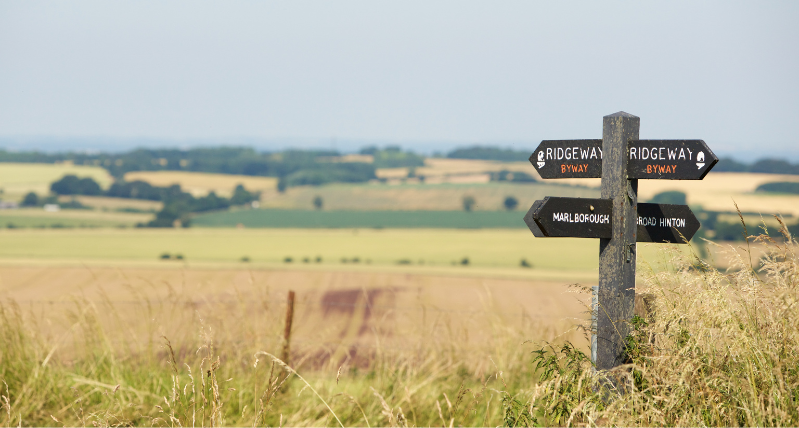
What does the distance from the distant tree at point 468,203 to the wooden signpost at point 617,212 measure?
154 ft

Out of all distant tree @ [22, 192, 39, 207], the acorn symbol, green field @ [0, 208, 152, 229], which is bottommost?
green field @ [0, 208, 152, 229]

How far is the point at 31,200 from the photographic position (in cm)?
5450

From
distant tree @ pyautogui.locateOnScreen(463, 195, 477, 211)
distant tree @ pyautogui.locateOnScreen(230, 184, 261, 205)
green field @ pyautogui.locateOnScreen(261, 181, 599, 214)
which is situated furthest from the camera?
distant tree @ pyautogui.locateOnScreen(230, 184, 261, 205)

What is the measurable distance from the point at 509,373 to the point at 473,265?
83.1 ft

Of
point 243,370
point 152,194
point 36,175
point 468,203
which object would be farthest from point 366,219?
point 243,370

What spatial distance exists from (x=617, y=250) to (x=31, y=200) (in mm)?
61039

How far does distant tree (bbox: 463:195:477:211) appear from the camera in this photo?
166ft

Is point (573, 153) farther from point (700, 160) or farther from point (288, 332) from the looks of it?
point (288, 332)

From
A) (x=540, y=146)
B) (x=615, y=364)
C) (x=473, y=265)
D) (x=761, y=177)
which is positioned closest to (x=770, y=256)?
(x=615, y=364)

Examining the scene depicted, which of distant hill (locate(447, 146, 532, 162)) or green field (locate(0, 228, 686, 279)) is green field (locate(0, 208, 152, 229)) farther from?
distant hill (locate(447, 146, 532, 162))

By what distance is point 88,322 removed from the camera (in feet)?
18.4

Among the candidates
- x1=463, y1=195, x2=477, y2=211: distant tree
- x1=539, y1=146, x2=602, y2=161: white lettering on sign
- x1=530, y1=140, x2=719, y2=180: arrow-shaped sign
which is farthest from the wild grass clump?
x1=463, y1=195, x2=477, y2=211: distant tree

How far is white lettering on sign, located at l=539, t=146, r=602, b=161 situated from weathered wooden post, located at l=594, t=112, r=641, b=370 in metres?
0.13

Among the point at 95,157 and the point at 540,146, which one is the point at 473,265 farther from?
the point at 95,157
